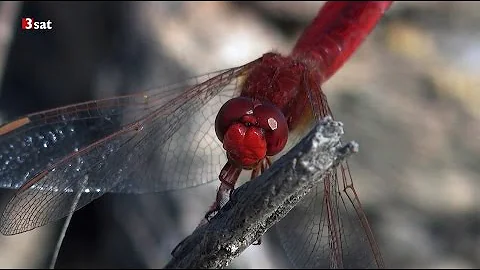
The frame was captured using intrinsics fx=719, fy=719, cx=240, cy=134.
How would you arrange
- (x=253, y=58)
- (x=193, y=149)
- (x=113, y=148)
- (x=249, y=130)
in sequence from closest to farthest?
(x=249, y=130) < (x=113, y=148) < (x=193, y=149) < (x=253, y=58)

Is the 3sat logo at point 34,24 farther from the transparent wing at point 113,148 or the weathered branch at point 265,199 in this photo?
the weathered branch at point 265,199

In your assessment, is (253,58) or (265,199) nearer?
(265,199)

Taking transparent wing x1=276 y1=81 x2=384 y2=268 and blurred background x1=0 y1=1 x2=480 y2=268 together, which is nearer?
transparent wing x1=276 y1=81 x2=384 y2=268

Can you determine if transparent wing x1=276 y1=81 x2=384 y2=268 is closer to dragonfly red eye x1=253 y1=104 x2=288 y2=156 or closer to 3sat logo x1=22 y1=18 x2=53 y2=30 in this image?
dragonfly red eye x1=253 y1=104 x2=288 y2=156

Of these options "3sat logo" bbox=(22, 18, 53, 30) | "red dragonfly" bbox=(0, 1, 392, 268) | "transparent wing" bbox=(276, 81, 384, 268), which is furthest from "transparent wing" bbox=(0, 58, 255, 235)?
"3sat logo" bbox=(22, 18, 53, 30)

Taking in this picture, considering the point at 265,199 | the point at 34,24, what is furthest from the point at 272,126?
the point at 34,24

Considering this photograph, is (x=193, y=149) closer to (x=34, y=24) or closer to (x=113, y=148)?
(x=113, y=148)
